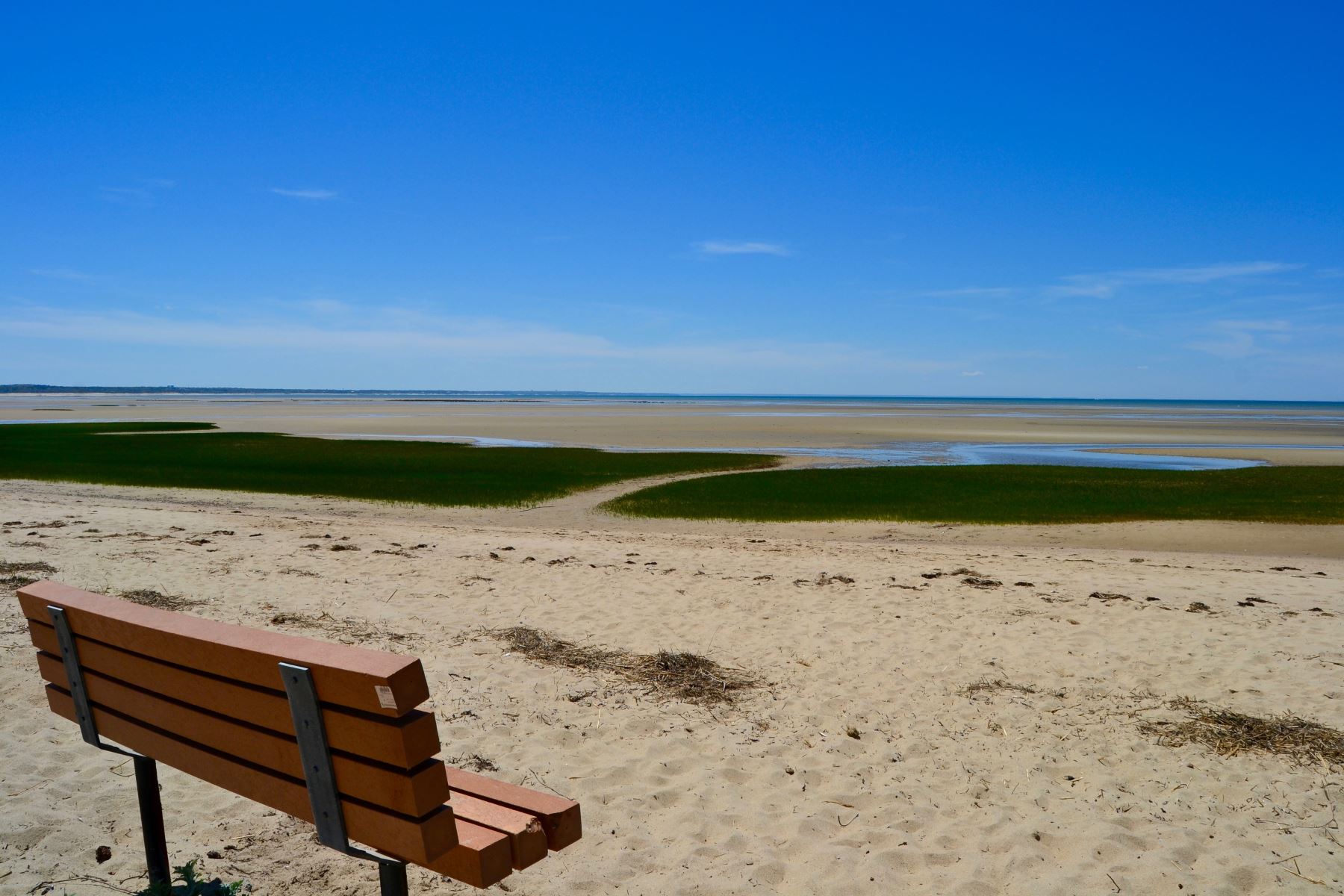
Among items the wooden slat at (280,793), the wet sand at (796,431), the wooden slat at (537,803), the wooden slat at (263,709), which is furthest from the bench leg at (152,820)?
the wet sand at (796,431)

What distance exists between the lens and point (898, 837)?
4.78m

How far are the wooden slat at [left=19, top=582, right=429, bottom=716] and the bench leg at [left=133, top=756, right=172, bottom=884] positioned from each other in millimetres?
734

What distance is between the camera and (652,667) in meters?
7.55

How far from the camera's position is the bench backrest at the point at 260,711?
251 centimetres

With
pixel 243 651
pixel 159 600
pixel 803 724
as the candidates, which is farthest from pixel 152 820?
pixel 159 600

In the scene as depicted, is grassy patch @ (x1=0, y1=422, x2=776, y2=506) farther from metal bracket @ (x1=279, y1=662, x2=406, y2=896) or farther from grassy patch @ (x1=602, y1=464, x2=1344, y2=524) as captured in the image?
metal bracket @ (x1=279, y1=662, x2=406, y2=896)

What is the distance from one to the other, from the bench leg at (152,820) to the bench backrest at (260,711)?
28 cm

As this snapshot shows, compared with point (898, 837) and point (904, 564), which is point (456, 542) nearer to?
point (904, 564)

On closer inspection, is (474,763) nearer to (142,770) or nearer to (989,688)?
(142,770)

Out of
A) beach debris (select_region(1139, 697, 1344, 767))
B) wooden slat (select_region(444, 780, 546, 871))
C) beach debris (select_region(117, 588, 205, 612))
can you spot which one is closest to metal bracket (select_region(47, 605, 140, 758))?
wooden slat (select_region(444, 780, 546, 871))

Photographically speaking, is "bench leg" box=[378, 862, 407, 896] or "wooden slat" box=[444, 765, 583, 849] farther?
"wooden slat" box=[444, 765, 583, 849]

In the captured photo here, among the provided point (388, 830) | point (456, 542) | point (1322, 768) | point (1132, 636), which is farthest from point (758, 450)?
point (388, 830)

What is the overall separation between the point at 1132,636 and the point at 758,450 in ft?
112

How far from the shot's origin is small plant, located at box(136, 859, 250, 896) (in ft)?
12.5
